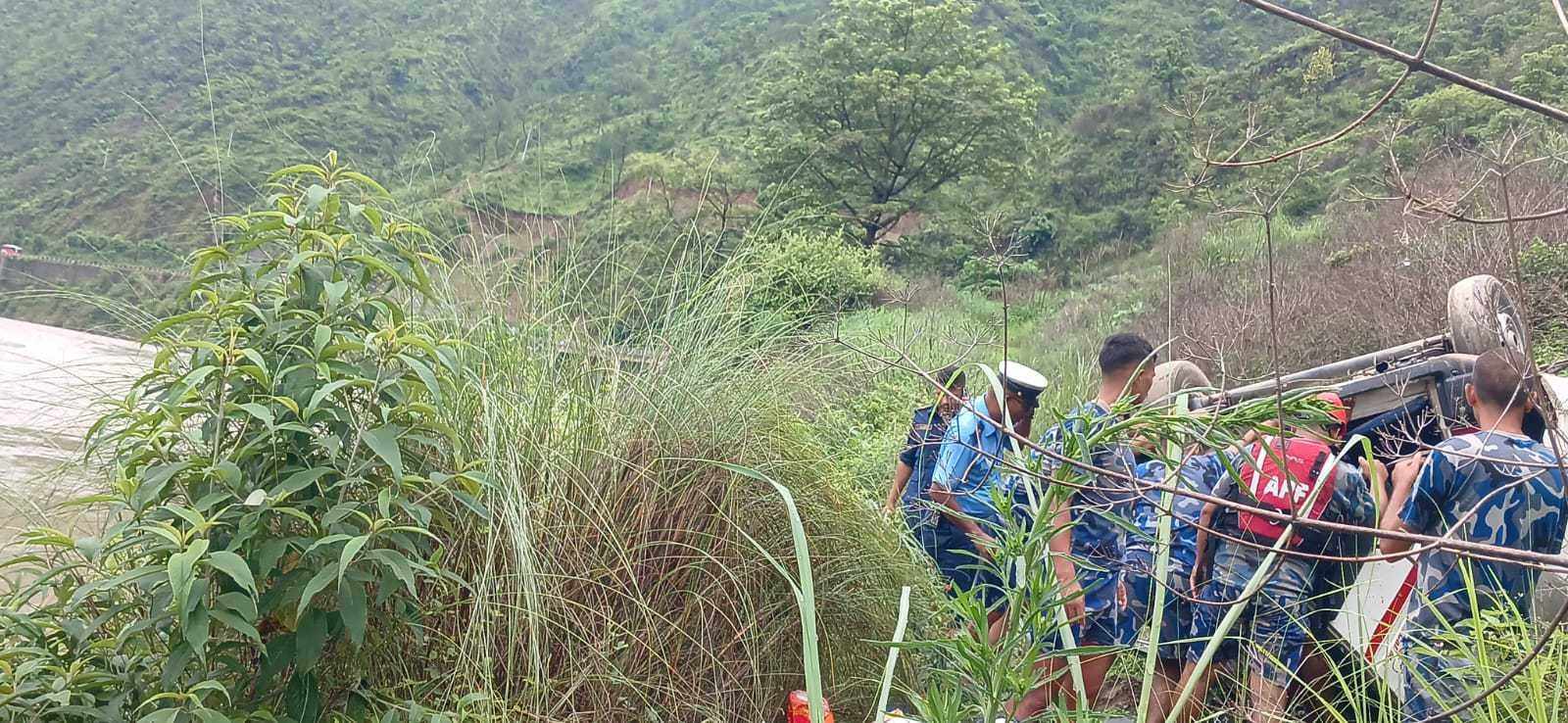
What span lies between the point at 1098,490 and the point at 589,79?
4204 centimetres

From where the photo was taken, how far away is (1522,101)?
0.90 meters

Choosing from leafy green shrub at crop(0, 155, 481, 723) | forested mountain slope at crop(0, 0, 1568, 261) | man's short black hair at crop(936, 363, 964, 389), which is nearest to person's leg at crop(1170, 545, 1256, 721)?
man's short black hair at crop(936, 363, 964, 389)

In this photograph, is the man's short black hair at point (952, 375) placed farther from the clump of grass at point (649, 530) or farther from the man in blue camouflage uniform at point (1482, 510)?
the man in blue camouflage uniform at point (1482, 510)

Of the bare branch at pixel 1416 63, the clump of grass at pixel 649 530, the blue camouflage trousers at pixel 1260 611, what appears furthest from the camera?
the blue camouflage trousers at pixel 1260 611

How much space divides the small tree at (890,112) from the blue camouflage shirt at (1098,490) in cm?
1844

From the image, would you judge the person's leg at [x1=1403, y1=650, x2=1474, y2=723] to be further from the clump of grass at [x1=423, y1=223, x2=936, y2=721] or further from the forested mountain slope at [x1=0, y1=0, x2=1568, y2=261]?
the forested mountain slope at [x1=0, y1=0, x2=1568, y2=261]

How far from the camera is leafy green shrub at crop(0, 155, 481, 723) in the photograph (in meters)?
1.82

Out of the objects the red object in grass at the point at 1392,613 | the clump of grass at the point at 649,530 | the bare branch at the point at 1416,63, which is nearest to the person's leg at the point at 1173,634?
the red object in grass at the point at 1392,613

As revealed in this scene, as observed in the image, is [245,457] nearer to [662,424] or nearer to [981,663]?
[662,424]

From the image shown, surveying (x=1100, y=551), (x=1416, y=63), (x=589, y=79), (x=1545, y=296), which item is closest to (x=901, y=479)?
(x=1100, y=551)

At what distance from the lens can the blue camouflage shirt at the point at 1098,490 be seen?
4.77 ft

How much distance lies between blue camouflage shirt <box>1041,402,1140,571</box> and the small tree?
1844cm

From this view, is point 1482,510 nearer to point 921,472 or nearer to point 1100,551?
point 1100,551

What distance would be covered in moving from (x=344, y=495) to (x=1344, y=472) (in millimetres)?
2586
